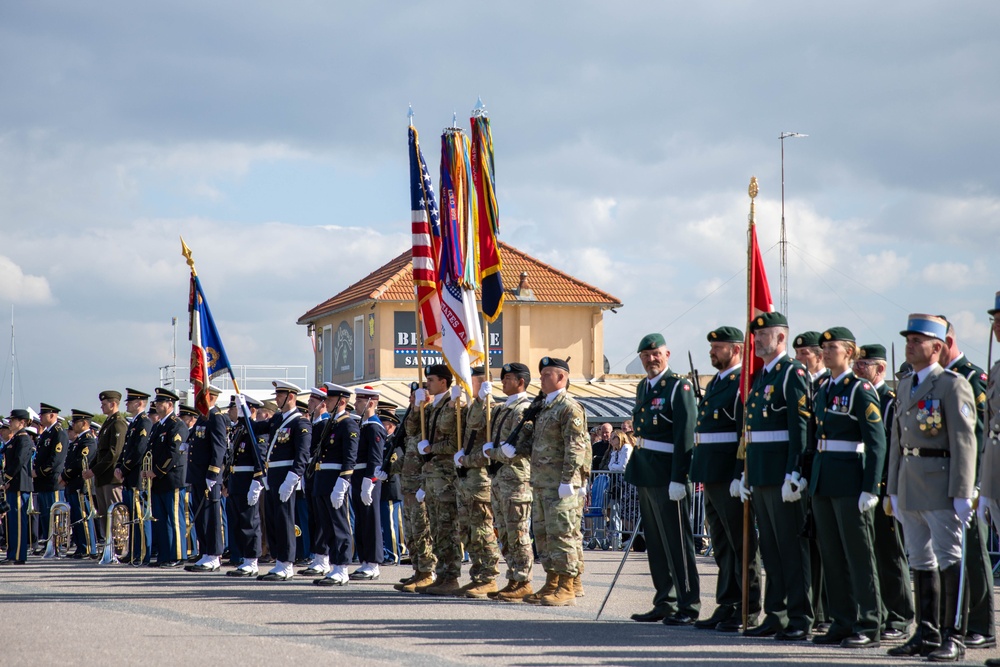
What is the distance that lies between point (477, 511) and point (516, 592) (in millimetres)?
812

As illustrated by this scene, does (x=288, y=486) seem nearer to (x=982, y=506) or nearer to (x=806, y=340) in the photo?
(x=806, y=340)

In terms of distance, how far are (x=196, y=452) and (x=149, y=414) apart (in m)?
1.64

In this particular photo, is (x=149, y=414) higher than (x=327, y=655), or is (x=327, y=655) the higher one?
(x=149, y=414)

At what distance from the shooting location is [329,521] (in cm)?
1288

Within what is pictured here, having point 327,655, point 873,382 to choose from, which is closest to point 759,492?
point 873,382

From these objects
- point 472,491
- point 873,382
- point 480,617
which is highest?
point 873,382

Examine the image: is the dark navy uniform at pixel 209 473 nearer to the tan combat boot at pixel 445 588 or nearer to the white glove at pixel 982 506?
the tan combat boot at pixel 445 588

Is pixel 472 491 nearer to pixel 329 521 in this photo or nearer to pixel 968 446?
pixel 329 521

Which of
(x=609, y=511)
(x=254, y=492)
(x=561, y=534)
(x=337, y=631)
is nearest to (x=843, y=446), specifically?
(x=561, y=534)

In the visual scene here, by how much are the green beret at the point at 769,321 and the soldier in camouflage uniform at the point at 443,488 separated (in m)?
3.54

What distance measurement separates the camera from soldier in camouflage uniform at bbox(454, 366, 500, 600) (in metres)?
11.4

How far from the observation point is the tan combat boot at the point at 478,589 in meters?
11.4

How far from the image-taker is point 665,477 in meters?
9.73

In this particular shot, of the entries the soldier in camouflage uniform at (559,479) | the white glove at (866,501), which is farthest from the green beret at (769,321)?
the soldier in camouflage uniform at (559,479)
